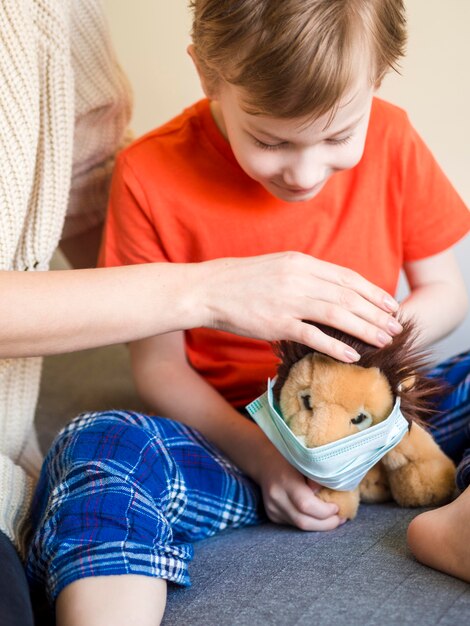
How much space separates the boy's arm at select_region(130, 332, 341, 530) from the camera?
897 mm

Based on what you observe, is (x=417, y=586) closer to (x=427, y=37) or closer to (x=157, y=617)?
(x=157, y=617)

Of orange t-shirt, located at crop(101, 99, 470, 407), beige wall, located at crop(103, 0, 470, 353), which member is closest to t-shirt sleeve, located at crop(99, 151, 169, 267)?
orange t-shirt, located at crop(101, 99, 470, 407)

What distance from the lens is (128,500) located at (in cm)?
79

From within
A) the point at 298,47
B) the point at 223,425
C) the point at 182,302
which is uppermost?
the point at 298,47

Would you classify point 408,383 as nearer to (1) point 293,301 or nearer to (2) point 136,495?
(1) point 293,301

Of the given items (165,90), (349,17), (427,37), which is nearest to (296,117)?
(349,17)

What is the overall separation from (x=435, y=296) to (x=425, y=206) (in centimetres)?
13

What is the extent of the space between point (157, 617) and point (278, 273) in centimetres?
36

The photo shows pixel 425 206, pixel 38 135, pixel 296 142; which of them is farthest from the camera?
pixel 425 206

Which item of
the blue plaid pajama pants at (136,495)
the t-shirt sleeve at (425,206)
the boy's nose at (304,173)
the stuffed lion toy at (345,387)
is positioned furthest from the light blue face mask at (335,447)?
the t-shirt sleeve at (425,206)

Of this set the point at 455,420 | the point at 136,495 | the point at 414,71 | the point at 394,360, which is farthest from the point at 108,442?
the point at 414,71

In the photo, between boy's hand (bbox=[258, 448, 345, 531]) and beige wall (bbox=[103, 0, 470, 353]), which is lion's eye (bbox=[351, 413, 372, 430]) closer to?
boy's hand (bbox=[258, 448, 345, 531])

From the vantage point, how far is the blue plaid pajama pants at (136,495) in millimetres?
766

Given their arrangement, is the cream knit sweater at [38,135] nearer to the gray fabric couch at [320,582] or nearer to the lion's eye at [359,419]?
the gray fabric couch at [320,582]
